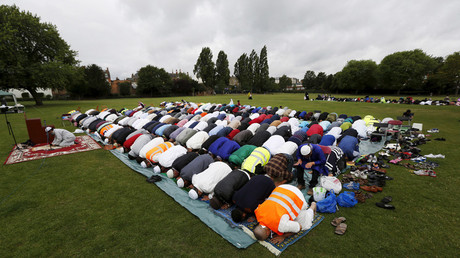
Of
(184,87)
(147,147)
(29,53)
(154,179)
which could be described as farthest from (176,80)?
(154,179)

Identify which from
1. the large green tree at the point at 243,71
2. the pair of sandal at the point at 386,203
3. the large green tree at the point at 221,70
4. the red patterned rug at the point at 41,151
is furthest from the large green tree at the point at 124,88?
the pair of sandal at the point at 386,203

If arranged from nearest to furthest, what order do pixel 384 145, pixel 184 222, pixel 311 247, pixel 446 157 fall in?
pixel 311 247 → pixel 184 222 → pixel 446 157 → pixel 384 145

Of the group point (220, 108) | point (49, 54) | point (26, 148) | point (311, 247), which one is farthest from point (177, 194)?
point (49, 54)

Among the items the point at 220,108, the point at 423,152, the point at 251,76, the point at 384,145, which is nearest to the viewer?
the point at 423,152

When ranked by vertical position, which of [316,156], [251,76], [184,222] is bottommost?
[184,222]

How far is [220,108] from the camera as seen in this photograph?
20.2 meters

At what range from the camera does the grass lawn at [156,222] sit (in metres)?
3.49

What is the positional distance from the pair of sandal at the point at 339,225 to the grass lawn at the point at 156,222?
101mm

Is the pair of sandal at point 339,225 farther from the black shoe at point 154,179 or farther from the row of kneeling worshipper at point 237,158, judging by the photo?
the black shoe at point 154,179

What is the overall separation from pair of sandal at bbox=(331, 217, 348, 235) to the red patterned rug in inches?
424

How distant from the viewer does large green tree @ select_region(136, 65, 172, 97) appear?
61.9m

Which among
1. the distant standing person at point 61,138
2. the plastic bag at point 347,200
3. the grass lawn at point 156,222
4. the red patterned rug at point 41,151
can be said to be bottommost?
the grass lawn at point 156,222

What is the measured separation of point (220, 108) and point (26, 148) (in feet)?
48.0

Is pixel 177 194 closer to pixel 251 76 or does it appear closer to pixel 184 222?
pixel 184 222
